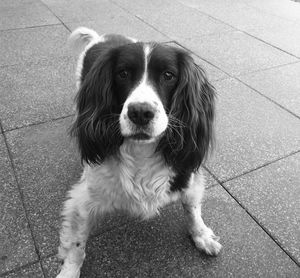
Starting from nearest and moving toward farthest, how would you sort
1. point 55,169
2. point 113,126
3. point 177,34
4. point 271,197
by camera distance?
1. point 113,126
2. point 271,197
3. point 55,169
4. point 177,34

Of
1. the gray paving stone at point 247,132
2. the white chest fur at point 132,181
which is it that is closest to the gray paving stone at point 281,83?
the gray paving stone at point 247,132

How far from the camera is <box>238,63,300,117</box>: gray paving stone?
440 centimetres

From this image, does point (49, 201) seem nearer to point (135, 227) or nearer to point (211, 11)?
point (135, 227)

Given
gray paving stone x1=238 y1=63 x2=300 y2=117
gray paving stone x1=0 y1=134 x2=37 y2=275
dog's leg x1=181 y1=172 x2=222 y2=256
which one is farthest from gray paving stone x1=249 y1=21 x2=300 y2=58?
gray paving stone x1=0 y1=134 x2=37 y2=275

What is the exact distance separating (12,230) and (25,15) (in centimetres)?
538

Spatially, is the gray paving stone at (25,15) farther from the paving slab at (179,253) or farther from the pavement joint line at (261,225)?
the paving slab at (179,253)

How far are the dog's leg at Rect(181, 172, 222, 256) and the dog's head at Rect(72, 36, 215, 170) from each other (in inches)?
12.3

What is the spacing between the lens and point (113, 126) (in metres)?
2.12

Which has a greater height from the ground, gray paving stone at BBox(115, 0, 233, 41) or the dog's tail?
the dog's tail

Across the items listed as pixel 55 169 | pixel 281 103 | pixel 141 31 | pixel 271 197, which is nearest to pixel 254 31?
Result: pixel 141 31

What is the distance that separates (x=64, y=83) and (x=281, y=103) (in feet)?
9.50

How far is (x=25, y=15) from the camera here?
22.1 feet

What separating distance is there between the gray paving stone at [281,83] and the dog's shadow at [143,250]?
96.6 inches

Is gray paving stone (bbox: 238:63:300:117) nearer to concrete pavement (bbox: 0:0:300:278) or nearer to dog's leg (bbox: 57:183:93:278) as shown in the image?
concrete pavement (bbox: 0:0:300:278)
